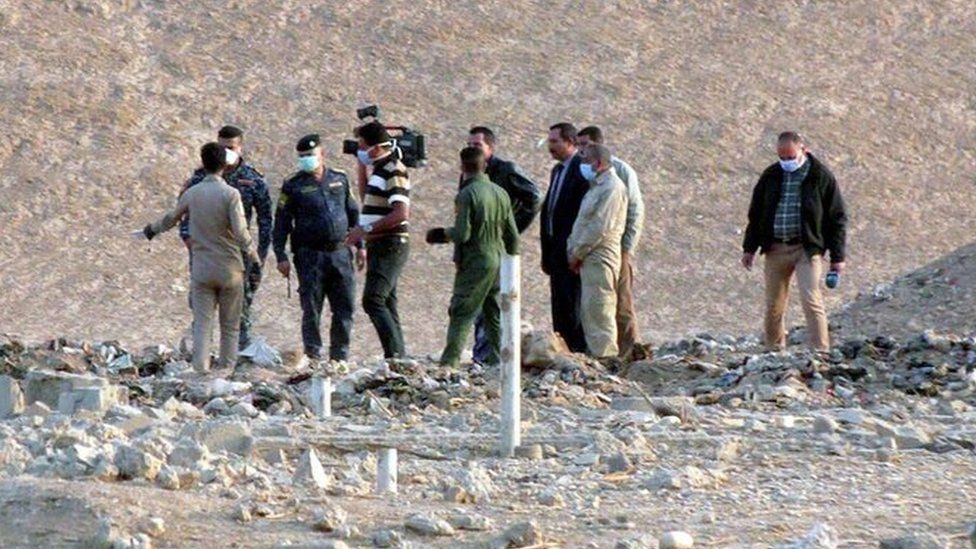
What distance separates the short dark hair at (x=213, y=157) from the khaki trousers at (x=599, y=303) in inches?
101

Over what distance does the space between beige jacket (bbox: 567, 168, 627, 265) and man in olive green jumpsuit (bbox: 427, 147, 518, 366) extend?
2.09ft

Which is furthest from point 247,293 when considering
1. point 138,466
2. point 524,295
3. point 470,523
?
point 524,295

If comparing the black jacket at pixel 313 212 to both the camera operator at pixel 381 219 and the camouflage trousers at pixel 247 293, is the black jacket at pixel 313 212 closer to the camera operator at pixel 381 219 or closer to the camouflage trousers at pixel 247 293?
the camera operator at pixel 381 219

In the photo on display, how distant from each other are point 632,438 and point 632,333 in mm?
5949

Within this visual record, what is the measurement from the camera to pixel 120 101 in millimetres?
32656

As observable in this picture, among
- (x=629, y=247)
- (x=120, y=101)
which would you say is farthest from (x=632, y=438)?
(x=120, y=101)

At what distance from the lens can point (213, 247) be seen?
15.2 metres

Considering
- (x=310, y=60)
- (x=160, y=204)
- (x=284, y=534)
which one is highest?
(x=310, y=60)

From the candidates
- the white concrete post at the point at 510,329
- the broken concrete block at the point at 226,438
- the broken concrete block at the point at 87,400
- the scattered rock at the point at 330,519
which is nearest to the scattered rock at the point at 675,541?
the scattered rock at the point at 330,519

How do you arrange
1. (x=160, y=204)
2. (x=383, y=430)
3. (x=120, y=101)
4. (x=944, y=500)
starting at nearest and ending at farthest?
(x=944, y=500) → (x=383, y=430) → (x=160, y=204) → (x=120, y=101)

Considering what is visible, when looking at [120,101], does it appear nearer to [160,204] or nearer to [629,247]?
[160,204]

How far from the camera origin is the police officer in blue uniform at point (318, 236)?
16.3 metres

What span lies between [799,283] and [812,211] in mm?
509

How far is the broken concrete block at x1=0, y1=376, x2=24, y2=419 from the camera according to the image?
1242 centimetres
